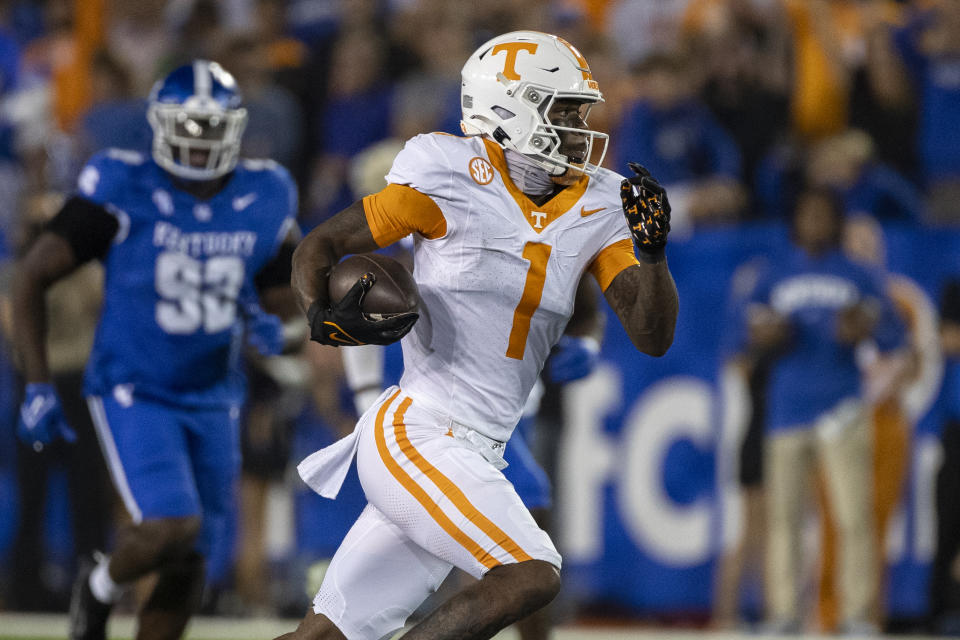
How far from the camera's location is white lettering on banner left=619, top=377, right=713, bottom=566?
6371mm

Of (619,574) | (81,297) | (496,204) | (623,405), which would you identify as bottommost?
(619,574)

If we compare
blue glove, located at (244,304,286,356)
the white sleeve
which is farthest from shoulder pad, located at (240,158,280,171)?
the white sleeve

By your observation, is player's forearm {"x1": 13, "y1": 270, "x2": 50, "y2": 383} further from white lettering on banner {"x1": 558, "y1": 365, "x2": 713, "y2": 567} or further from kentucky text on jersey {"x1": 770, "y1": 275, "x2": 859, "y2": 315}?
kentucky text on jersey {"x1": 770, "y1": 275, "x2": 859, "y2": 315}

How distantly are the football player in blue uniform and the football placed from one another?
148 cm

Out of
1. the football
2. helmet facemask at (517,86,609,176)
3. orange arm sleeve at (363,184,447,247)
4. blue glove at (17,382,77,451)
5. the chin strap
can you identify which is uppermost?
helmet facemask at (517,86,609,176)

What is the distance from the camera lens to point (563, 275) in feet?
10.2

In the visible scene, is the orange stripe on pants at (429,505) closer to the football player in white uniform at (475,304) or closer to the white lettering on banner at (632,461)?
the football player in white uniform at (475,304)

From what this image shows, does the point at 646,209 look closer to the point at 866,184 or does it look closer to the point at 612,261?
the point at 612,261

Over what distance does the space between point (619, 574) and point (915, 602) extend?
4.63 ft

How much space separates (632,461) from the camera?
650cm

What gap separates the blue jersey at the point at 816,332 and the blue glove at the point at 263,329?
105 inches

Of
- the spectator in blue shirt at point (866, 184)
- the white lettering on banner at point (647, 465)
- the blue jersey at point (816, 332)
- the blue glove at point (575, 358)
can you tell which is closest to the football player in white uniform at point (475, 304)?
the blue glove at point (575, 358)

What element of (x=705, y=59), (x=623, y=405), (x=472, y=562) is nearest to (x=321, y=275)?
(x=472, y=562)

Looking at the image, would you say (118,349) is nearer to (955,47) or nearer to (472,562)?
(472,562)
